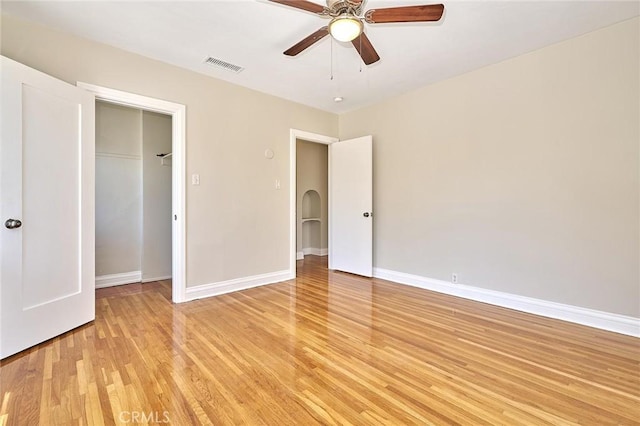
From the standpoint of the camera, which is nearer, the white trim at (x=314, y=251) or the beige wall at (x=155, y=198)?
the beige wall at (x=155, y=198)

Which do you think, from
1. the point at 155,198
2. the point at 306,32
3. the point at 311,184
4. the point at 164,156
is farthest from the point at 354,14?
the point at 311,184

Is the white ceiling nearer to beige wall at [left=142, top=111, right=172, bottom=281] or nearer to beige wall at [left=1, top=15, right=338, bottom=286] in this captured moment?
beige wall at [left=1, top=15, right=338, bottom=286]

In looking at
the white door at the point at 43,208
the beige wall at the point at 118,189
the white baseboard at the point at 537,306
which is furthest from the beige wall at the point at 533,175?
the beige wall at the point at 118,189

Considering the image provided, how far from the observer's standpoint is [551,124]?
9.21ft

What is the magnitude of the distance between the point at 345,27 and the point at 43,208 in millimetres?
2622

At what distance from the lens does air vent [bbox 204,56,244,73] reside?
3100mm

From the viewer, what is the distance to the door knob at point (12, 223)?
6.66 feet

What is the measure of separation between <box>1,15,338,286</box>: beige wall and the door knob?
4.41 ft

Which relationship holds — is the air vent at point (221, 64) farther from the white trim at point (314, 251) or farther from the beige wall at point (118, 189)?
the white trim at point (314, 251)

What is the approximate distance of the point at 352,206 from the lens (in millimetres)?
4559

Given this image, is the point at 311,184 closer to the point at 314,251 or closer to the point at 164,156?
the point at 314,251

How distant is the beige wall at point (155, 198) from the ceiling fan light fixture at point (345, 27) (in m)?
3.19

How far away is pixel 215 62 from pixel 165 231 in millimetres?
2452

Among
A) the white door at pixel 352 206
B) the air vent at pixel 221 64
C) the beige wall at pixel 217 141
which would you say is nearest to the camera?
the beige wall at pixel 217 141
